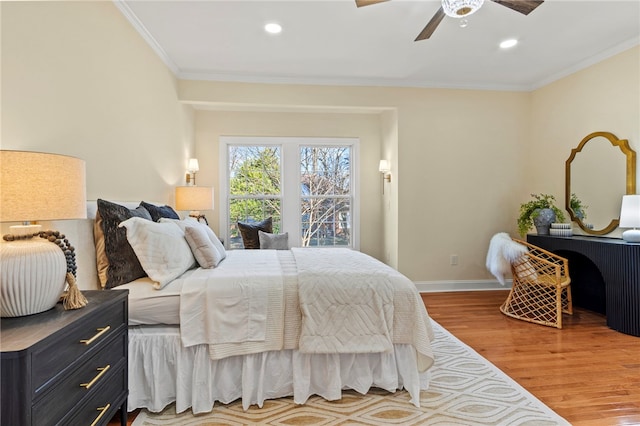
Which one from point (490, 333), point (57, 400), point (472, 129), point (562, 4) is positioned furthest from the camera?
point (472, 129)

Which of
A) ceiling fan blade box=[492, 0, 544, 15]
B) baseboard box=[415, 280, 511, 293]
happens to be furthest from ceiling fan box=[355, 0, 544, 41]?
baseboard box=[415, 280, 511, 293]

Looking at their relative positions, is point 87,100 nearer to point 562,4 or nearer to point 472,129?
point 562,4

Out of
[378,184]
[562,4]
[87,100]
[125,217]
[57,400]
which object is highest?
[562,4]

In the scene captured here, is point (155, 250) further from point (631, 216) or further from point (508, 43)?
point (631, 216)

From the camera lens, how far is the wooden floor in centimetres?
191

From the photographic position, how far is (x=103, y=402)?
1.38 metres

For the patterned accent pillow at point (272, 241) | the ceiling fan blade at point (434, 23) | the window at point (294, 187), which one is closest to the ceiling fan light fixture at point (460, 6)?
the ceiling fan blade at point (434, 23)

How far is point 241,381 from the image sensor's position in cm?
193

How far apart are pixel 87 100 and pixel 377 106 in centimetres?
318

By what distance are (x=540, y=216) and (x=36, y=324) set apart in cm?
442

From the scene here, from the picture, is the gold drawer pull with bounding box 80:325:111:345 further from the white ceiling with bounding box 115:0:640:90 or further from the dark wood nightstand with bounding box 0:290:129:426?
the white ceiling with bounding box 115:0:640:90

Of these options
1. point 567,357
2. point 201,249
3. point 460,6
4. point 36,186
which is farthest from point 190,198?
point 567,357

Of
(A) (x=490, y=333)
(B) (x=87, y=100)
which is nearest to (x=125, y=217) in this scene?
(B) (x=87, y=100)

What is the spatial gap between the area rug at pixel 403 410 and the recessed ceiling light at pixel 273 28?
9.70ft
